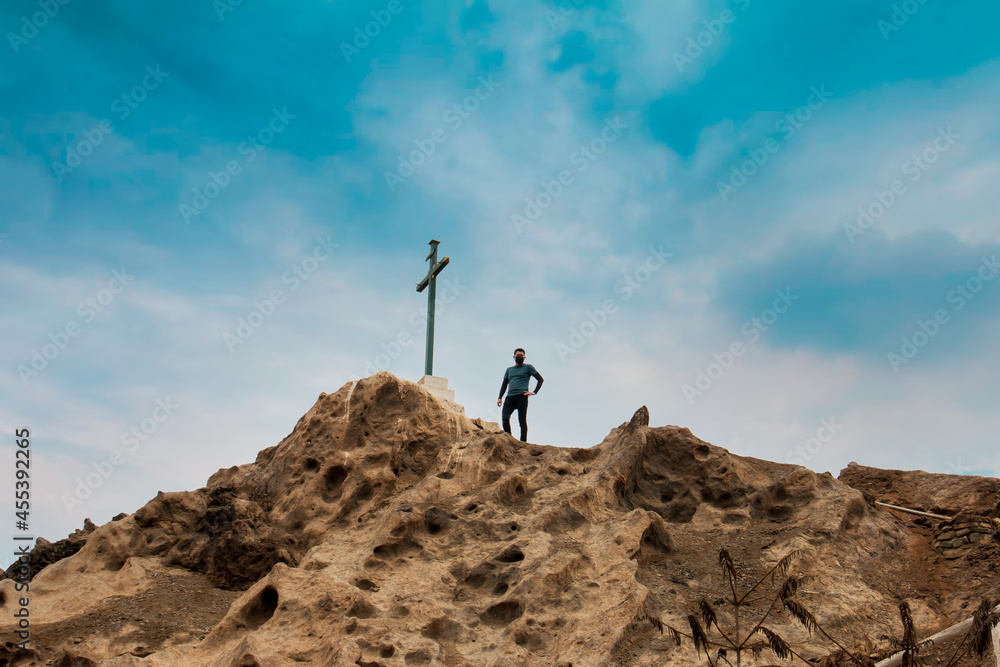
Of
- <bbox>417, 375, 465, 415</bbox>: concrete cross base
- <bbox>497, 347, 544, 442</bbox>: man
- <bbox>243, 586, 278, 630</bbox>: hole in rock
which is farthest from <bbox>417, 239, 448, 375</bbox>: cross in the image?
<bbox>243, 586, 278, 630</bbox>: hole in rock

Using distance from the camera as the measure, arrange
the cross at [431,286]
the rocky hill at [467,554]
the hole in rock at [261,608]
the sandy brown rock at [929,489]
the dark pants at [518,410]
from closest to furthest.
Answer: the rocky hill at [467,554] → the hole in rock at [261,608] → the sandy brown rock at [929,489] → the dark pants at [518,410] → the cross at [431,286]

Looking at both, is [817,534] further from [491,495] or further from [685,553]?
[491,495]

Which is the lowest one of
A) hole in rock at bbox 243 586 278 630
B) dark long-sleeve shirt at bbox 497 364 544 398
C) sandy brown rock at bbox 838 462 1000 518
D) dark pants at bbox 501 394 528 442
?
hole in rock at bbox 243 586 278 630

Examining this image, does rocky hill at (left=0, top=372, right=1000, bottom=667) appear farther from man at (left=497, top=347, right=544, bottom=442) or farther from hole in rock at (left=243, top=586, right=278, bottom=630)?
man at (left=497, top=347, right=544, bottom=442)

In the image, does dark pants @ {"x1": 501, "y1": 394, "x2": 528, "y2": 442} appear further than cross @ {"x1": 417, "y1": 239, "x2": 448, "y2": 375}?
No

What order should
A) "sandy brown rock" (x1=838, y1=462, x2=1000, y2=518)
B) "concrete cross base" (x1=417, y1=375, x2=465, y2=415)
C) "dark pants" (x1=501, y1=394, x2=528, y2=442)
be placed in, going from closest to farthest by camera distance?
"sandy brown rock" (x1=838, y1=462, x2=1000, y2=518) < "dark pants" (x1=501, y1=394, x2=528, y2=442) < "concrete cross base" (x1=417, y1=375, x2=465, y2=415)

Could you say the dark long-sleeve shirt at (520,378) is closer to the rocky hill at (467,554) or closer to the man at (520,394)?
the man at (520,394)

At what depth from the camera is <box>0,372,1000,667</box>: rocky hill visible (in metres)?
9.30

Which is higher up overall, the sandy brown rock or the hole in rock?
the sandy brown rock

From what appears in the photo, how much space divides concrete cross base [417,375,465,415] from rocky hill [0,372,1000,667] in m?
1.58

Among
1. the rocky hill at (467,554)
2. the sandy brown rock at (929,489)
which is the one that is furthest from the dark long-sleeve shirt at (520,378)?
the sandy brown rock at (929,489)

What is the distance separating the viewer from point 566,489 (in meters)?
12.0

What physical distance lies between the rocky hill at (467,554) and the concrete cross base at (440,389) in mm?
1577

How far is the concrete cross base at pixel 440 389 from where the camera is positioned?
51.5 ft
